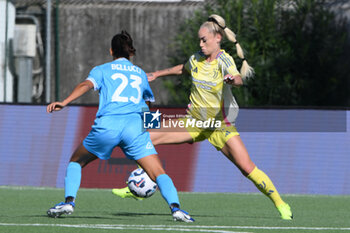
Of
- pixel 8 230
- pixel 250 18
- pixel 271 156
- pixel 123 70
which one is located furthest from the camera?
pixel 250 18

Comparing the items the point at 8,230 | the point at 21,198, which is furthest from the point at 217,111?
the point at 21,198

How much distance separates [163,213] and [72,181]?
1.80 m

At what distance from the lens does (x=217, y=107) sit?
9.01 meters

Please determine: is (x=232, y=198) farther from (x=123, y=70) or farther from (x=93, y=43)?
(x=93, y=43)

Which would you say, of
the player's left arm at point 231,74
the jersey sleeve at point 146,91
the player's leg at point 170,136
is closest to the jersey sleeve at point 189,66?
the player's left arm at point 231,74

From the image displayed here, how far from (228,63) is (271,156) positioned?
478cm

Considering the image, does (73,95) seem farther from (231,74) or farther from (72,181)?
(231,74)

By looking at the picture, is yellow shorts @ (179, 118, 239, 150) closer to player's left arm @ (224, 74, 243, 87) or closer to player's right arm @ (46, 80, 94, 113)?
player's left arm @ (224, 74, 243, 87)

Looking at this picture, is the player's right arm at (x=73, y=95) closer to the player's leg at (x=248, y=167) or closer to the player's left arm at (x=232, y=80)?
the player's left arm at (x=232, y=80)

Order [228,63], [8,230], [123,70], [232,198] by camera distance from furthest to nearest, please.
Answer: [232,198] → [228,63] → [123,70] → [8,230]

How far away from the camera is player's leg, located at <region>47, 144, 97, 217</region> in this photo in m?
7.83

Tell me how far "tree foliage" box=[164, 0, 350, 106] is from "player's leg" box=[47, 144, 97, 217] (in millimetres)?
8998

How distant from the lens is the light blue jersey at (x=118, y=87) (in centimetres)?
781

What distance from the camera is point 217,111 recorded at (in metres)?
8.99
